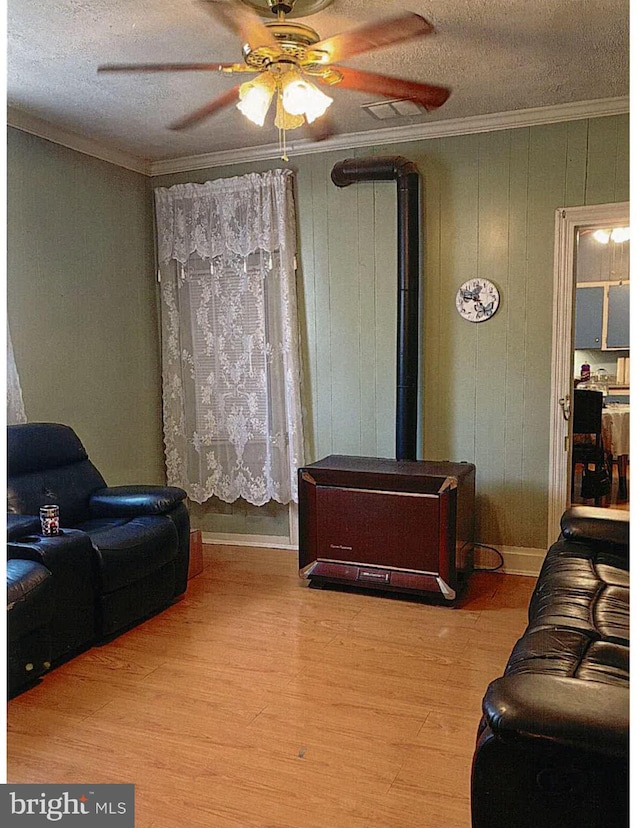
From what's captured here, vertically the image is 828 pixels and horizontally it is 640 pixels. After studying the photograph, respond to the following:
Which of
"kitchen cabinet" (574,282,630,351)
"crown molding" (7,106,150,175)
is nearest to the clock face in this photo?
"crown molding" (7,106,150,175)

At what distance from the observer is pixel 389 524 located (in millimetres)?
3822

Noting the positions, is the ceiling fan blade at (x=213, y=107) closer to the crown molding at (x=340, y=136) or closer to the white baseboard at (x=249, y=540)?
the crown molding at (x=340, y=136)

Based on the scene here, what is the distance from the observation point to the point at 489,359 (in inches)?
167

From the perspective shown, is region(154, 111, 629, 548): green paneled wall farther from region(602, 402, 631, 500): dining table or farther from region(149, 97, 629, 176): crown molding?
region(602, 402, 631, 500): dining table

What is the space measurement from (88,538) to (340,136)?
2.84 m

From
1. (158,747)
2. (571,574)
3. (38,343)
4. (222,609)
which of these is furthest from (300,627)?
(38,343)

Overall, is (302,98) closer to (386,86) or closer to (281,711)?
(386,86)

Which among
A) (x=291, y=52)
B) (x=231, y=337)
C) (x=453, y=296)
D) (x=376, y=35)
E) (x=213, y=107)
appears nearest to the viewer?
(x=376, y=35)

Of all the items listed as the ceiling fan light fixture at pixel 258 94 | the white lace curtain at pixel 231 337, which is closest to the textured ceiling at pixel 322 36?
the ceiling fan light fixture at pixel 258 94

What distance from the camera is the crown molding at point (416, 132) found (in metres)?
3.86

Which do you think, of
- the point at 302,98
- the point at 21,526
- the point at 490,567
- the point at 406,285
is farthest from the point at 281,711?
the point at 406,285

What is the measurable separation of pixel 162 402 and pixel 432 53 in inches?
116

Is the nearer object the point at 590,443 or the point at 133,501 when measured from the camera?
the point at 133,501

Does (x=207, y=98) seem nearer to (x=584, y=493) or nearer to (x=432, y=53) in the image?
(x=432, y=53)
